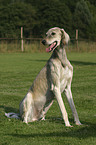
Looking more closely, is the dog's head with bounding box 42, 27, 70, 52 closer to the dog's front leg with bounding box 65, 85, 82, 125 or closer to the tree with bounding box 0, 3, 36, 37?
the dog's front leg with bounding box 65, 85, 82, 125

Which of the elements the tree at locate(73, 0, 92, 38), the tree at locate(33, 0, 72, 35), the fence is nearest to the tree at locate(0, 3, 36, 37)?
the tree at locate(33, 0, 72, 35)

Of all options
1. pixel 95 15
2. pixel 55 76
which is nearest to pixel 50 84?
pixel 55 76

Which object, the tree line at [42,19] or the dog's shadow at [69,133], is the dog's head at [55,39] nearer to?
the dog's shadow at [69,133]

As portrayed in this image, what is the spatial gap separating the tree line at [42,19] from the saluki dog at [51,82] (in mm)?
59983

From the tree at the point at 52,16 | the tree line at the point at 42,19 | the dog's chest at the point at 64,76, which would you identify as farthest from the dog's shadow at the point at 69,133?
the tree at the point at 52,16

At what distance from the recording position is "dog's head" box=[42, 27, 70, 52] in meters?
5.66

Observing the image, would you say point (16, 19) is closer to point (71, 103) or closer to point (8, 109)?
point (8, 109)

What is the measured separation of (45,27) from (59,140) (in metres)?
67.3

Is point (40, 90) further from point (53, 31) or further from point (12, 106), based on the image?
point (12, 106)

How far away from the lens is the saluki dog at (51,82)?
5.73m

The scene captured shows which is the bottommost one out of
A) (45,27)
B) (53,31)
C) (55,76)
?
(45,27)

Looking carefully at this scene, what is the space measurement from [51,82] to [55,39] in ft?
2.57

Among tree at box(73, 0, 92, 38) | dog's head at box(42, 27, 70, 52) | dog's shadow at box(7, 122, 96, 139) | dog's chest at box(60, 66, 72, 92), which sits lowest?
tree at box(73, 0, 92, 38)

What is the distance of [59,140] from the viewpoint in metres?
4.93
